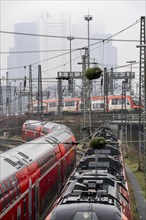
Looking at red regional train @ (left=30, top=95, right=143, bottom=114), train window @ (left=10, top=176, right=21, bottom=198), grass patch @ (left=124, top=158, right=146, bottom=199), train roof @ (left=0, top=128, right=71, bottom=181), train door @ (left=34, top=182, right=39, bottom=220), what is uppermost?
red regional train @ (left=30, top=95, right=143, bottom=114)

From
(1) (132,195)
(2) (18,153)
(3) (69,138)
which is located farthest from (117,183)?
(3) (69,138)

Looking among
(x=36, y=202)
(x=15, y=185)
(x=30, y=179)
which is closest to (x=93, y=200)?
(x=15, y=185)

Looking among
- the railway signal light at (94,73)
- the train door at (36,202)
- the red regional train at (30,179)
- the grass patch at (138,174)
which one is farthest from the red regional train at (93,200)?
the grass patch at (138,174)

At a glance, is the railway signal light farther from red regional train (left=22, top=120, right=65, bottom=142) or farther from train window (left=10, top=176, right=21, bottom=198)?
red regional train (left=22, top=120, right=65, bottom=142)

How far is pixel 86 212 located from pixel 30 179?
6207 mm

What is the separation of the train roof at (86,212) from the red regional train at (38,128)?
28.4 m

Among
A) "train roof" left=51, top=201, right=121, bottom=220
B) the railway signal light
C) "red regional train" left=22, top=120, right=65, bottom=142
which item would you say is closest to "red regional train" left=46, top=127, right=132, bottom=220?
"train roof" left=51, top=201, right=121, bottom=220

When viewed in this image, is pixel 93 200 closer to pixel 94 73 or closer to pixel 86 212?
pixel 86 212

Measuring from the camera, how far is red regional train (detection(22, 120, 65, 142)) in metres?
41.1

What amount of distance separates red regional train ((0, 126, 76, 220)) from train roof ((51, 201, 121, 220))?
248cm

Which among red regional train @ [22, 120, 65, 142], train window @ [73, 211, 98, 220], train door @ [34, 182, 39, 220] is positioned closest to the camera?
train window @ [73, 211, 98, 220]

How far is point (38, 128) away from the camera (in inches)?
1790

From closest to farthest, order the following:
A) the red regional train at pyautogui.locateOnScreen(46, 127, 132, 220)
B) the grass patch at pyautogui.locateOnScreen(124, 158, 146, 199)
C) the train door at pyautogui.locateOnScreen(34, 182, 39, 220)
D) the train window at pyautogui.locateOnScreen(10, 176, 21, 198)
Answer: the red regional train at pyautogui.locateOnScreen(46, 127, 132, 220)
the train window at pyautogui.locateOnScreen(10, 176, 21, 198)
the train door at pyautogui.locateOnScreen(34, 182, 39, 220)
the grass patch at pyautogui.locateOnScreen(124, 158, 146, 199)

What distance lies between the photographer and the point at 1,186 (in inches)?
531
